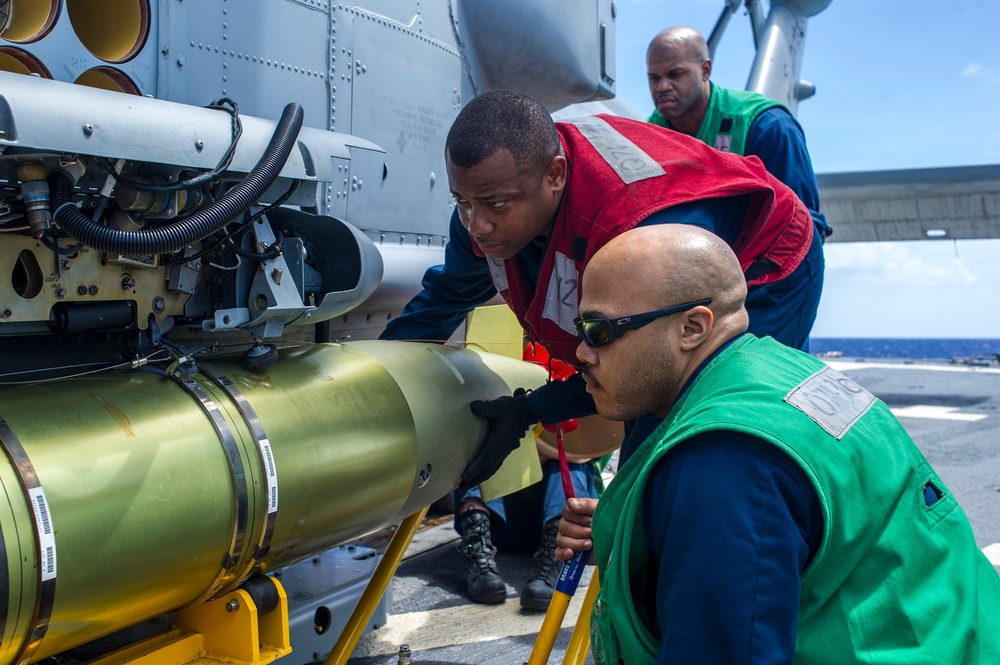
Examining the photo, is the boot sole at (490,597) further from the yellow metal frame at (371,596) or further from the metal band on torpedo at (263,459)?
the metal band on torpedo at (263,459)

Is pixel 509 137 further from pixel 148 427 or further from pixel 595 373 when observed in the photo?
pixel 148 427

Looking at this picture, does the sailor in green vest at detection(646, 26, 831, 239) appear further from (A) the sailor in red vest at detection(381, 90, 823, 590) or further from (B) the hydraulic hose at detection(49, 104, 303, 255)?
(B) the hydraulic hose at detection(49, 104, 303, 255)

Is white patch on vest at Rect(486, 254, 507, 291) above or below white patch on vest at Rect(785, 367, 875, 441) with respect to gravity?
above

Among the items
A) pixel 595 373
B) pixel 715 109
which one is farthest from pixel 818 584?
pixel 715 109

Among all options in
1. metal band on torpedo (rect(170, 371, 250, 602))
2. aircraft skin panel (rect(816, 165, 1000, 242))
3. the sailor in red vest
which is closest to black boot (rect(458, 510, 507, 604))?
the sailor in red vest

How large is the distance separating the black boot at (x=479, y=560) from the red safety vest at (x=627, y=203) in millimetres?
1395

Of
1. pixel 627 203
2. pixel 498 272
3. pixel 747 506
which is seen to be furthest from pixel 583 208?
pixel 747 506

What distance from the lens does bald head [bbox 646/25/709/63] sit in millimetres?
3635

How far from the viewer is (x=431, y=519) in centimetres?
499

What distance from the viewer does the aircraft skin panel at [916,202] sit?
13.1 m

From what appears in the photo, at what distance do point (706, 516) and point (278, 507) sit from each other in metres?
1.33

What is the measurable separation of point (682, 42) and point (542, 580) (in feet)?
7.46

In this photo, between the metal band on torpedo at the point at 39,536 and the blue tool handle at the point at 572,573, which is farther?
the blue tool handle at the point at 572,573

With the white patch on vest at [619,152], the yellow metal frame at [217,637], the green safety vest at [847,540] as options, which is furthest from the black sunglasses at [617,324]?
the yellow metal frame at [217,637]
